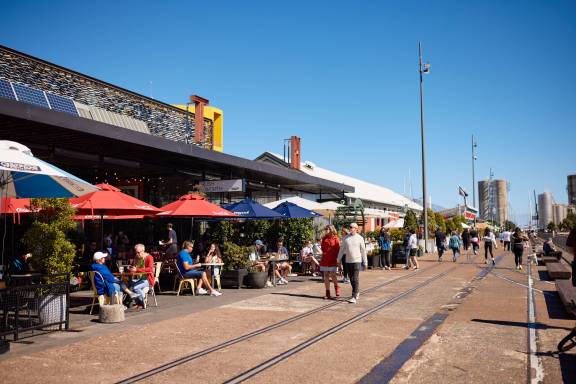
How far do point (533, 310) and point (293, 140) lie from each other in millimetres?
27760

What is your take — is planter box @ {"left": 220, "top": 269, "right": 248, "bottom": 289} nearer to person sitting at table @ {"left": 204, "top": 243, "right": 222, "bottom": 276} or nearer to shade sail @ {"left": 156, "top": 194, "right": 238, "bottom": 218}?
person sitting at table @ {"left": 204, "top": 243, "right": 222, "bottom": 276}

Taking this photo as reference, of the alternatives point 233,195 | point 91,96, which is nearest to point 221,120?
point 233,195

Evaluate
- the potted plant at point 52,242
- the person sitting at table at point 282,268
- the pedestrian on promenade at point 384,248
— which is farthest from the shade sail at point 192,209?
the pedestrian on promenade at point 384,248

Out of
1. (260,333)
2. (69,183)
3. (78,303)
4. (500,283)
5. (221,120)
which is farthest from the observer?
(221,120)

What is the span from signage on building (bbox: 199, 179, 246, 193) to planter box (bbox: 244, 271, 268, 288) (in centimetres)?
459

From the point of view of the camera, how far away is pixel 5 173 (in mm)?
9375

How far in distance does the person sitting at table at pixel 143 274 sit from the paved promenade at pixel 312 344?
421 millimetres

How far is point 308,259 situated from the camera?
680 inches

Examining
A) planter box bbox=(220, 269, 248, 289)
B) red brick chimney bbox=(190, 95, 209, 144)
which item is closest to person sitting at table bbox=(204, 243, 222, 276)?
planter box bbox=(220, 269, 248, 289)

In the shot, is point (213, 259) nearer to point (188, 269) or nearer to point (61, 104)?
point (188, 269)

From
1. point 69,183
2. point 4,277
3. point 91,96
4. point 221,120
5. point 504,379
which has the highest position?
point 221,120

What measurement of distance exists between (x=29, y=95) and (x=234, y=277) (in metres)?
8.61

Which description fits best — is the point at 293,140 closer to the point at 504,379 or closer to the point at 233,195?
the point at 233,195

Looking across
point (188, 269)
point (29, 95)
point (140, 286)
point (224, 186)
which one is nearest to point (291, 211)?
point (224, 186)
